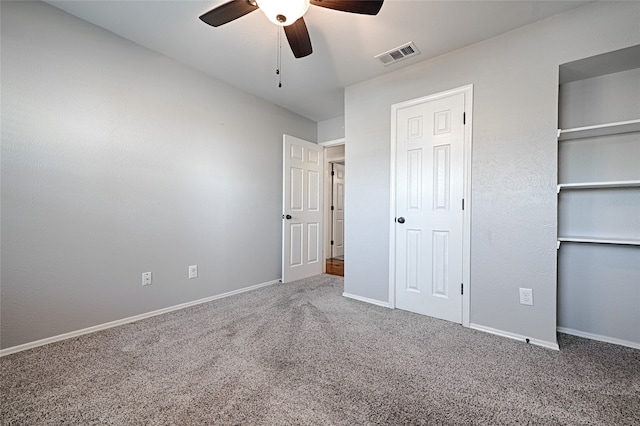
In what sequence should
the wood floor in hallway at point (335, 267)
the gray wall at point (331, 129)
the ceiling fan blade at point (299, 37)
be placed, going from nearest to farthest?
the ceiling fan blade at point (299, 37) < the gray wall at point (331, 129) < the wood floor in hallway at point (335, 267)

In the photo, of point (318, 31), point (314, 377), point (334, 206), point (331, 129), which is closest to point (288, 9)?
point (318, 31)

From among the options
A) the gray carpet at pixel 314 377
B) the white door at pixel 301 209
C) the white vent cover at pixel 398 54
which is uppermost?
the white vent cover at pixel 398 54

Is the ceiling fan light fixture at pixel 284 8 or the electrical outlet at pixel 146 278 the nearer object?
the ceiling fan light fixture at pixel 284 8

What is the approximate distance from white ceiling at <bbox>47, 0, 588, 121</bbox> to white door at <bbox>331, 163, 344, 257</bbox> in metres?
3.11

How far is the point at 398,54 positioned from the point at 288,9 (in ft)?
4.65

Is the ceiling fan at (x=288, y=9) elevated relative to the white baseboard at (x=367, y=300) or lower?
elevated

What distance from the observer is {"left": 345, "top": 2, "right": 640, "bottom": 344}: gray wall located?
196cm

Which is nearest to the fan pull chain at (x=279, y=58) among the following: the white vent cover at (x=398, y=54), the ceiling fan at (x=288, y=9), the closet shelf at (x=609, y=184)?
the ceiling fan at (x=288, y=9)

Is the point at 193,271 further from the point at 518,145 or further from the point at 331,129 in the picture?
the point at 518,145

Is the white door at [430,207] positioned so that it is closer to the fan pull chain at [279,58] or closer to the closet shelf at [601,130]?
the closet shelf at [601,130]

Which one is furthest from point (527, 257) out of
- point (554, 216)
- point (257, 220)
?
point (257, 220)

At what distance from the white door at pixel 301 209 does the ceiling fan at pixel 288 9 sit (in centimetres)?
210

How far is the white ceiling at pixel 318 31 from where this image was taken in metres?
1.98

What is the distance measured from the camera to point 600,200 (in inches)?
85.0
